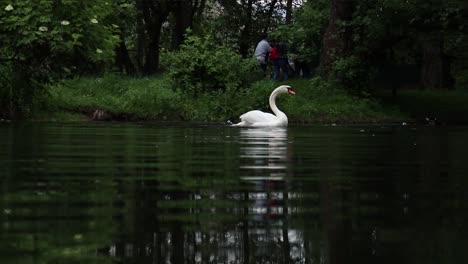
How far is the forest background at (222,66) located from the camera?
92.5 feet

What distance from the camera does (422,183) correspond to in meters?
9.08

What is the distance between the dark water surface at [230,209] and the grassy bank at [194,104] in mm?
22238

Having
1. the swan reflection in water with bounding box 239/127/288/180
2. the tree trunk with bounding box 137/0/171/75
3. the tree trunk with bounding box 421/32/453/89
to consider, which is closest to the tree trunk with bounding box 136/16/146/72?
the tree trunk with bounding box 137/0/171/75

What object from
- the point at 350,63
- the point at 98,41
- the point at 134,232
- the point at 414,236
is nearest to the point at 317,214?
the point at 414,236

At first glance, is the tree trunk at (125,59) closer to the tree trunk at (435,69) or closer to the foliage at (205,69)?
the tree trunk at (435,69)

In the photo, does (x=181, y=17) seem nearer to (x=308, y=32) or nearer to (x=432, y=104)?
(x=308, y=32)

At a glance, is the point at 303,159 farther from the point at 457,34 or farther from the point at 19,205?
the point at 457,34

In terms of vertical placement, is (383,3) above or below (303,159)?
above

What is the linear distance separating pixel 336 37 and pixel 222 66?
501 centimetres

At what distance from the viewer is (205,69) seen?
1465 inches

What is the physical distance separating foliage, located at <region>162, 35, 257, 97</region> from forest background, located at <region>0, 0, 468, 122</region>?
0.15 ft

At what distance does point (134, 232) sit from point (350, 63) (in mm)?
33654

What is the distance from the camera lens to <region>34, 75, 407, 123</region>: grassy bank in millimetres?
34812

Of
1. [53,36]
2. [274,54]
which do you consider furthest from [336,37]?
[53,36]
